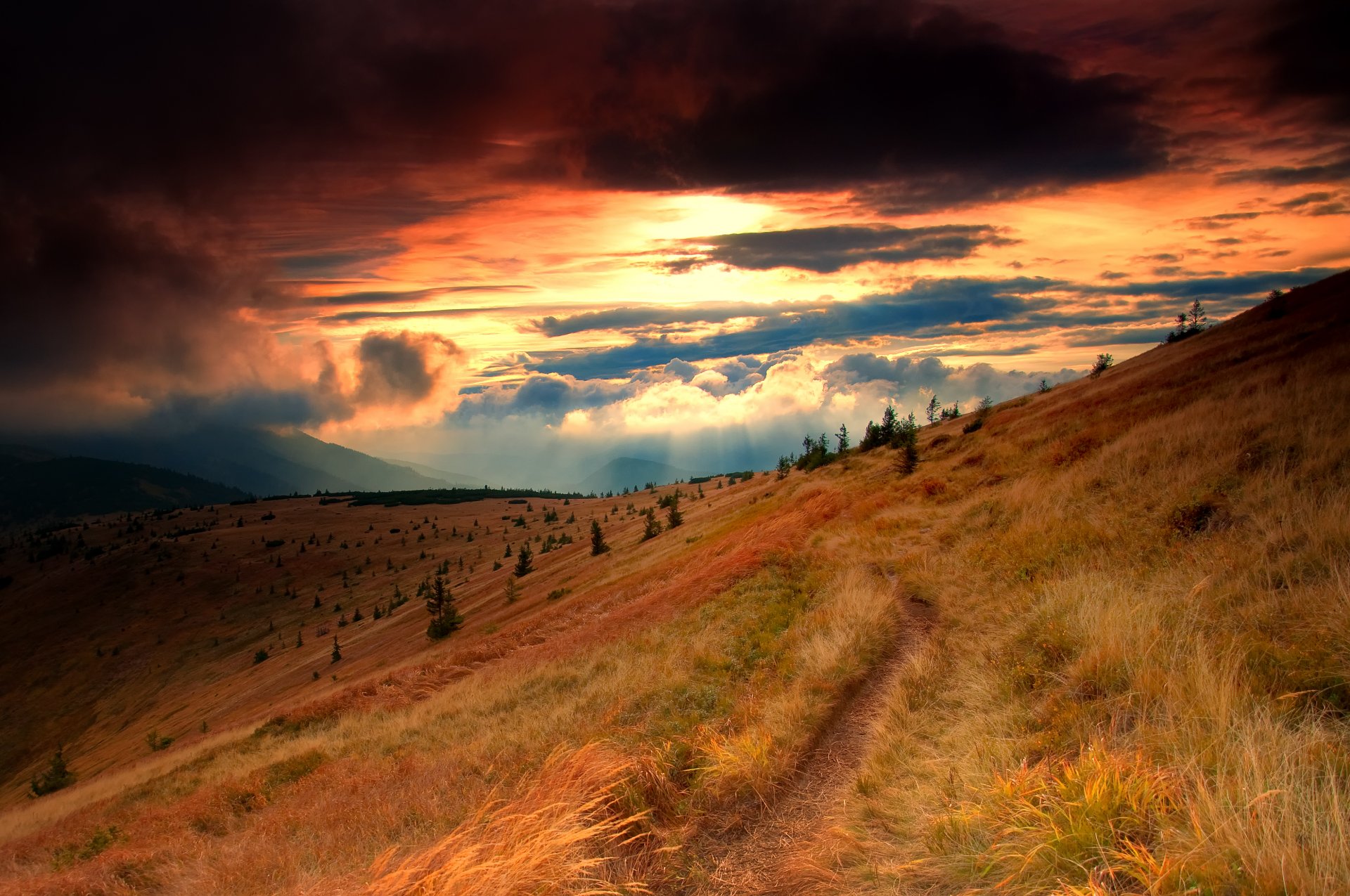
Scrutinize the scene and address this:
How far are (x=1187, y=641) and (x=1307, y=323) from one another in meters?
28.3

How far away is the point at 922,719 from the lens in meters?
7.31

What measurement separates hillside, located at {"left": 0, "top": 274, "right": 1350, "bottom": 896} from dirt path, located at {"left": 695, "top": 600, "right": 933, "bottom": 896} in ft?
0.15

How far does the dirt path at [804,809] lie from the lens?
5512mm

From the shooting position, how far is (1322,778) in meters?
4.03

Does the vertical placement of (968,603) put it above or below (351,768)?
above

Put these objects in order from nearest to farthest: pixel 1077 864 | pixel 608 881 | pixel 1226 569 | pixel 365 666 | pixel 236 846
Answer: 1. pixel 1077 864
2. pixel 608 881
3. pixel 1226 569
4. pixel 236 846
5. pixel 365 666

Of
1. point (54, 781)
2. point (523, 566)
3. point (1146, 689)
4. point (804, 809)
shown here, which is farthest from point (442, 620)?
point (1146, 689)

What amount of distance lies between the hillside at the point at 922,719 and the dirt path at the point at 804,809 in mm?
46

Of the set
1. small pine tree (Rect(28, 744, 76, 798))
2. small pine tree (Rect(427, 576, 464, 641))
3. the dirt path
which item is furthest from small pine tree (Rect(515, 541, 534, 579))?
the dirt path

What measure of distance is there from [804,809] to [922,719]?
2.14 metres

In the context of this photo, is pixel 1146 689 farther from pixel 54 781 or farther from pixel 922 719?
pixel 54 781

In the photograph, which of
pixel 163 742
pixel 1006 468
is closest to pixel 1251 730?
pixel 1006 468

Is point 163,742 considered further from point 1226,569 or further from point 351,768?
point 1226,569

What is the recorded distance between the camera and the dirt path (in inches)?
217
